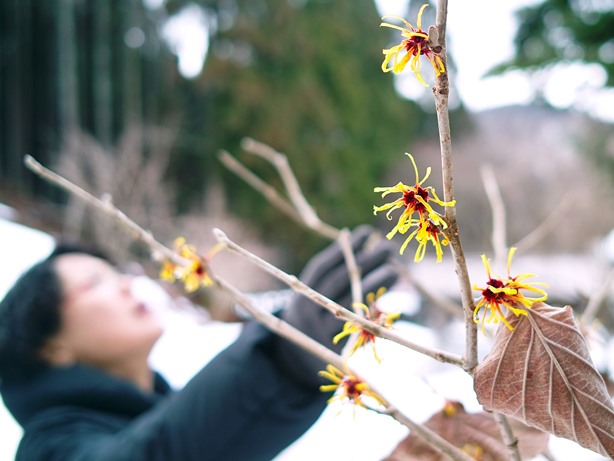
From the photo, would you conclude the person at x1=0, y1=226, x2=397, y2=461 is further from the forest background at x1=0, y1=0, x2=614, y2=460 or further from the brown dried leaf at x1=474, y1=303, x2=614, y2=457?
the forest background at x1=0, y1=0, x2=614, y2=460

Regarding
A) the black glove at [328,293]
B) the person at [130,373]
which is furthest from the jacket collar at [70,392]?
the black glove at [328,293]

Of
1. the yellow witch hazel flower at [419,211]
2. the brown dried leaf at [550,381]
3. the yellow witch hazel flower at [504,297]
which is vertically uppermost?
the yellow witch hazel flower at [419,211]

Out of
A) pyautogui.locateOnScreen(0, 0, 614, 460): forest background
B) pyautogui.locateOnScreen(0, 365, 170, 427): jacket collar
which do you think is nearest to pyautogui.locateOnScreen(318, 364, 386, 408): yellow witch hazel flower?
pyautogui.locateOnScreen(0, 365, 170, 427): jacket collar

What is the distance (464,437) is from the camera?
27 centimetres

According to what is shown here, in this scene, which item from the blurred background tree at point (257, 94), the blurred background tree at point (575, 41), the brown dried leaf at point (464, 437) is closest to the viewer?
the brown dried leaf at point (464, 437)

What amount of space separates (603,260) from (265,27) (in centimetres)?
430

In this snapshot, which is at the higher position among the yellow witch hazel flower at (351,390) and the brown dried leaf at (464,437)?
the yellow witch hazel flower at (351,390)

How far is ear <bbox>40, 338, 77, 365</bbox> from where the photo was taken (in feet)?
2.37

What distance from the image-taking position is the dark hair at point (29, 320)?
0.68 meters

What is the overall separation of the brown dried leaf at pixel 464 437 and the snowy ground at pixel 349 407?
0.03 feet

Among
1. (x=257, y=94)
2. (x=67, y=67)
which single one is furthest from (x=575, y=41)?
(x=257, y=94)

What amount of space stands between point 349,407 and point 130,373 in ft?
2.12

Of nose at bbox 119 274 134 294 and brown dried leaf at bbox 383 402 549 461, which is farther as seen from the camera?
nose at bbox 119 274 134 294

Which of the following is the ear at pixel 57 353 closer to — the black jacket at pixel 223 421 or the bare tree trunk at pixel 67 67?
the black jacket at pixel 223 421
